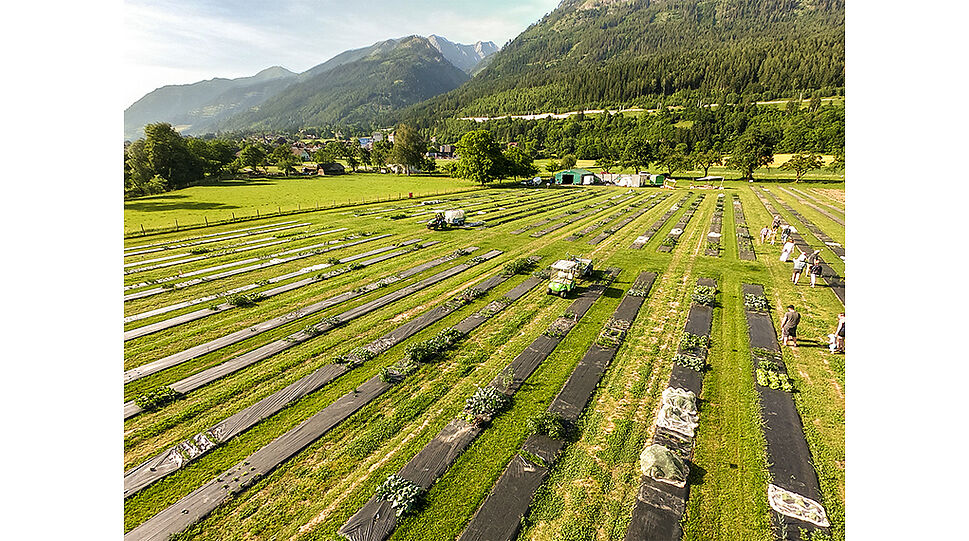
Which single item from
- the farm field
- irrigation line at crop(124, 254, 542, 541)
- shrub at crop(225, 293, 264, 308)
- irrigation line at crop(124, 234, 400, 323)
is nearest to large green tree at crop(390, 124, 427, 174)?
irrigation line at crop(124, 234, 400, 323)

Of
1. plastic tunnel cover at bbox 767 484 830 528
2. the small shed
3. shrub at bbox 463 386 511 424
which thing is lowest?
plastic tunnel cover at bbox 767 484 830 528

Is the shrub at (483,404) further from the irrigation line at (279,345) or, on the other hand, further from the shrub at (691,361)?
the irrigation line at (279,345)

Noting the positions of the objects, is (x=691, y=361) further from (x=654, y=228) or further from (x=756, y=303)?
(x=654, y=228)

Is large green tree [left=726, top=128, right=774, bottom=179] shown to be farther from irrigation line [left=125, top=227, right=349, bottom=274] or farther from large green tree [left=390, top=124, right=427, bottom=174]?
irrigation line [left=125, top=227, right=349, bottom=274]

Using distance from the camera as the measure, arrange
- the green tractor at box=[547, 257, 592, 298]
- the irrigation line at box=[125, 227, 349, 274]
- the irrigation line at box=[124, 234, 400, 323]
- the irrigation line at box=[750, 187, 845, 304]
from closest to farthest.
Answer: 1. the irrigation line at box=[124, 234, 400, 323]
2. the green tractor at box=[547, 257, 592, 298]
3. the irrigation line at box=[750, 187, 845, 304]
4. the irrigation line at box=[125, 227, 349, 274]

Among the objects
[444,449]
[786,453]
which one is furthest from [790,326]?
[444,449]

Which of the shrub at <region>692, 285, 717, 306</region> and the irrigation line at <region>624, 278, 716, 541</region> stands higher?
the shrub at <region>692, 285, 717, 306</region>
